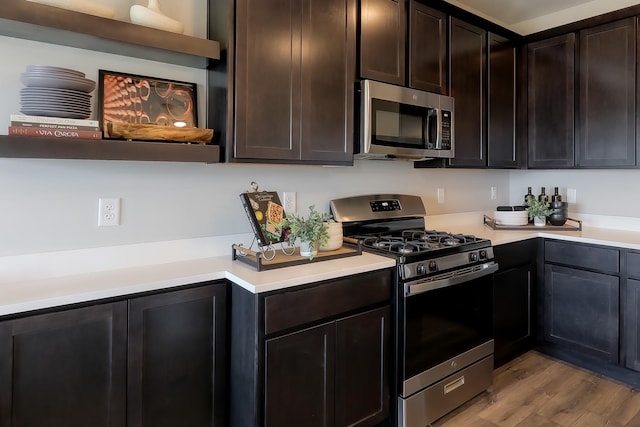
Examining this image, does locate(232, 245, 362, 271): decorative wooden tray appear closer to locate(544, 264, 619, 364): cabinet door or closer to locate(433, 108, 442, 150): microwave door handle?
locate(433, 108, 442, 150): microwave door handle

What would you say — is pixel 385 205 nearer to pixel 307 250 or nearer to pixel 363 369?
pixel 307 250

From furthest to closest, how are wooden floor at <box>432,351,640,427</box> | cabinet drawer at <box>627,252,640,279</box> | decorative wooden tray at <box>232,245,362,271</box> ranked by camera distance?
1. cabinet drawer at <box>627,252,640,279</box>
2. wooden floor at <box>432,351,640,427</box>
3. decorative wooden tray at <box>232,245,362,271</box>

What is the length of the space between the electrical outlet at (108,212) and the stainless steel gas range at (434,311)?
3.75 feet

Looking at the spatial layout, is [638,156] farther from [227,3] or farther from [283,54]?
[227,3]

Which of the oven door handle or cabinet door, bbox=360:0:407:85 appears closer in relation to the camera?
the oven door handle

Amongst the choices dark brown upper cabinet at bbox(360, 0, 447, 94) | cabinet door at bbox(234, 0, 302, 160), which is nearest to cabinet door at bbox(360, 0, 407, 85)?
dark brown upper cabinet at bbox(360, 0, 447, 94)

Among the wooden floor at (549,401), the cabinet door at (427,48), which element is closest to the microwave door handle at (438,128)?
the cabinet door at (427,48)

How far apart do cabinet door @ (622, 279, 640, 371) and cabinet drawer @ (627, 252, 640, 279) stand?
0.04 m

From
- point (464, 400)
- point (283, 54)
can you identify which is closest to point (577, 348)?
point (464, 400)

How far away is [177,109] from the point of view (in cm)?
185

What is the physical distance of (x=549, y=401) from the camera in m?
2.27

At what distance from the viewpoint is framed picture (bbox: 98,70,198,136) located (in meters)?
1.67

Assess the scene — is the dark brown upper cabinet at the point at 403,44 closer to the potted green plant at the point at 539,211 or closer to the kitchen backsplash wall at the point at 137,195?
the kitchen backsplash wall at the point at 137,195

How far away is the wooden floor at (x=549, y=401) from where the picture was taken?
82.0 inches
